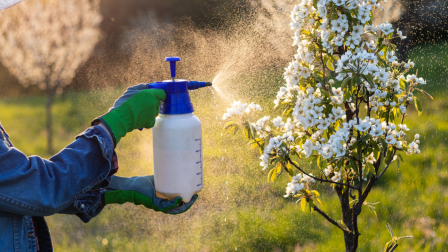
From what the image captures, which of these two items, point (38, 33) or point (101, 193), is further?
point (38, 33)

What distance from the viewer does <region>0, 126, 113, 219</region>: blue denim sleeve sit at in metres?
1.10

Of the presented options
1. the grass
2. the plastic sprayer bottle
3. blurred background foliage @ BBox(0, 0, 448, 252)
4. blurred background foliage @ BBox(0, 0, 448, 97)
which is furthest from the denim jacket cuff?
blurred background foliage @ BBox(0, 0, 448, 97)

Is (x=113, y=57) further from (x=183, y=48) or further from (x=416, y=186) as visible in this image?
(x=416, y=186)

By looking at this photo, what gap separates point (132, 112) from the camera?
138cm

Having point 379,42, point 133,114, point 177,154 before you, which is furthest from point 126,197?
point 379,42

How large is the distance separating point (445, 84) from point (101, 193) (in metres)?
7.57

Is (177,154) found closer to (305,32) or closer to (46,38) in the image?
(305,32)

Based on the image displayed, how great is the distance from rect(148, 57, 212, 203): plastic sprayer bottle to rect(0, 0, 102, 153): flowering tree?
3.93 metres

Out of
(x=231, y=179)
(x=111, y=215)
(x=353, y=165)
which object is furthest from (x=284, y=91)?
(x=111, y=215)

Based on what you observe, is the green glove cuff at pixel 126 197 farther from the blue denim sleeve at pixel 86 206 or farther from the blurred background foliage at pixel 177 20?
the blurred background foliage at pixel 177 20

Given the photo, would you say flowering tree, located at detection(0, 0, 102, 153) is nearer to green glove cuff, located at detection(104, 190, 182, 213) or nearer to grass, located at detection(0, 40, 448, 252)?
grass, located at detection(0, 40, 448, 252)

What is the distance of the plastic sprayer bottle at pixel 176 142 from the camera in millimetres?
1553

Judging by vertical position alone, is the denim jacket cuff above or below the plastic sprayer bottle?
below

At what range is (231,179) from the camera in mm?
4418
